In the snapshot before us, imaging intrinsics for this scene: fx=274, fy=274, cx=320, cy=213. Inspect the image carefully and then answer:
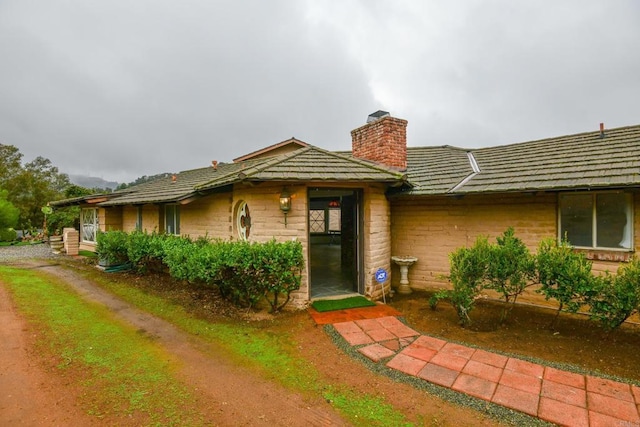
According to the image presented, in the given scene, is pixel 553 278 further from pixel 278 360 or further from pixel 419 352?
pixel 278 360

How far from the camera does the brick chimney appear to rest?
8.45 m

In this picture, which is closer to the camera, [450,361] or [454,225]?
[450,361]

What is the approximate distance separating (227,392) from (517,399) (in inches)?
133

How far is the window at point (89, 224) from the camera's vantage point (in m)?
15.6

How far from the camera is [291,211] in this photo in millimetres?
6316

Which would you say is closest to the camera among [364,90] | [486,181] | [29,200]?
[486,181]

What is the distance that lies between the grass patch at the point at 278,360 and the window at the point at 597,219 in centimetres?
556

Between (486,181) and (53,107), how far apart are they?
3512 cm

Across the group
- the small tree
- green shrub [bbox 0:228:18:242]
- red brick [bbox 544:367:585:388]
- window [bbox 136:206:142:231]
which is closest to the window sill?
the small tree

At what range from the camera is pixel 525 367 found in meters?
3.80

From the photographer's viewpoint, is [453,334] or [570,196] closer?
[453,334]

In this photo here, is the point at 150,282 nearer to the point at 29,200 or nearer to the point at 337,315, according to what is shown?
the point at 337,315

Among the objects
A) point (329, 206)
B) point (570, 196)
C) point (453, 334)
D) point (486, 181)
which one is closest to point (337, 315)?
point (453, 334)

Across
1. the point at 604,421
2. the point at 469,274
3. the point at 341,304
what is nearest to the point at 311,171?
the point at 341,304
